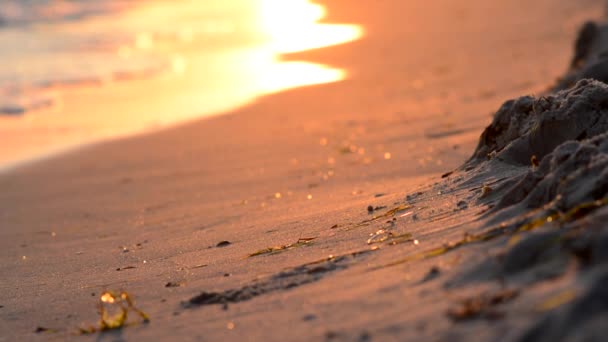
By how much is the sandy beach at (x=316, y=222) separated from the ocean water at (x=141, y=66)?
0.88m

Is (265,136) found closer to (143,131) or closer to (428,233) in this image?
(143,131)

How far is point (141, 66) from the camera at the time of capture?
1267 cm

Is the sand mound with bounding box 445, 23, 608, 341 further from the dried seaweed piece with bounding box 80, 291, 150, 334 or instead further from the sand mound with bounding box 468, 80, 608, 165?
the dried seaweed piece with bounding box 80, 291, 150, 334

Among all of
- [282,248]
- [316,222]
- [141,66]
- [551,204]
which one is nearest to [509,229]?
[551,204]

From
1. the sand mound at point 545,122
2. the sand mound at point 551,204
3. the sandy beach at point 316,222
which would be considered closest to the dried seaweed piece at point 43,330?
the sandy beach at point 316,222

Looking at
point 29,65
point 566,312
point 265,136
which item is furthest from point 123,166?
point 29,65

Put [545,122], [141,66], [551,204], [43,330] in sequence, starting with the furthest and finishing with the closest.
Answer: [141,66] → [545,122] → [43,330] → [551,204]

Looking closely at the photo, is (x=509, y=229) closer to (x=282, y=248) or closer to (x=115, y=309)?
(x=282, y=248)

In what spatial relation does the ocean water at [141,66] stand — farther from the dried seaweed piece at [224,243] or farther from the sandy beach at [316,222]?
the dried seaweed piece at [224,243]

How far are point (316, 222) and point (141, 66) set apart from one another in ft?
30.0

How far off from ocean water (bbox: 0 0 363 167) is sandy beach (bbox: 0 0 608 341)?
0.88m

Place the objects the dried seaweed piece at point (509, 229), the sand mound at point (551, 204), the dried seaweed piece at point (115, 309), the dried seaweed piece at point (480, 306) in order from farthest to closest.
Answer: the dried seaweed piece at point (115, 309) → the dried seaweed piece at point (509, 229) → the dried seaweed piece at point (480, 306) → the sand mound at point (551, 204)

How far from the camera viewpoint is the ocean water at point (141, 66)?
367 inches

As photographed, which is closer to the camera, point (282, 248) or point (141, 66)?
point (282, 248)
